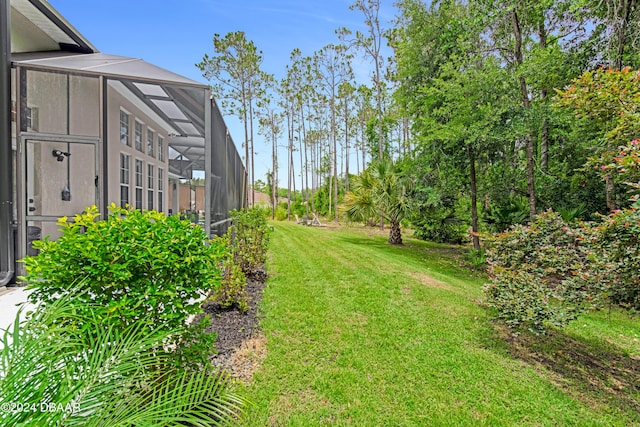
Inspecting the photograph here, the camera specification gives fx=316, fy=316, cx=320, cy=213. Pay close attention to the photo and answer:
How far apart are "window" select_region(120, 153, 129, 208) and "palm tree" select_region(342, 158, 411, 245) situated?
24.4 ft

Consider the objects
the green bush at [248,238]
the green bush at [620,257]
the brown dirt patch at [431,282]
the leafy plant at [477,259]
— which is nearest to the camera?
the green bush at [620,257]

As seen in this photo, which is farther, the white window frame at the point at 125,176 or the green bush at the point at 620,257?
the white window frame at the point at 125,176

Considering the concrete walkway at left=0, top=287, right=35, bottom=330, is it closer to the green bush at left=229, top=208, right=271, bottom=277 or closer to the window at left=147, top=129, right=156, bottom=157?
the green bush at left=229, top=208, right=271, bottom=277

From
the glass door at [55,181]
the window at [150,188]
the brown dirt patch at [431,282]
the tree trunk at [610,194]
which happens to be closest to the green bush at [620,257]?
the brown dirt patch at [431,282]

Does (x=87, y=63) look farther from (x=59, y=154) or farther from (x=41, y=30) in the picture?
(x=41, y=30)

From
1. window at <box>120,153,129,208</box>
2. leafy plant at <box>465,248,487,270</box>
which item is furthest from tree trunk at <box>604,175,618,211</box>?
window at <box>120,153,129,208</box>

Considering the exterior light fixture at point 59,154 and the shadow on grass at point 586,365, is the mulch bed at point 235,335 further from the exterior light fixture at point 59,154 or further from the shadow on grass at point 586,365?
the exterior light fixture at point 59,154

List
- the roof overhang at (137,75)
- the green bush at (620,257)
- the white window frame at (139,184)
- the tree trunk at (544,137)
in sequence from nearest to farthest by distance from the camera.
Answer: the green bush at (620,257) < the roof overhang at (137,75) < the white window frame at (139,184) < the tree trunk at (544,137)

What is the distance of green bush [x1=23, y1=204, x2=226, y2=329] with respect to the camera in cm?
171

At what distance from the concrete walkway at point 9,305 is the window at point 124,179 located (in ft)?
10.4

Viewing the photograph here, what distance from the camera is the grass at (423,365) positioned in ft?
7.95

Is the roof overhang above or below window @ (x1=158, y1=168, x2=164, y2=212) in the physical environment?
above

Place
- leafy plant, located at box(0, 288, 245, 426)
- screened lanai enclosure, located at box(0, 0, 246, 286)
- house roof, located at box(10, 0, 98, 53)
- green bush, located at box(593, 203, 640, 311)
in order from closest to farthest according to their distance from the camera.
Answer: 1. leafy plant, located at box(0, 288, 245, 426)
2. green bush, located at box(593, 203, 640, 311)
3. screened lanai enclosure, located at box(0, 0, 246, 286)
4. house roof, located at box(10, 0, 98, 53)

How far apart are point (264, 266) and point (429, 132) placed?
6447 millimetres
